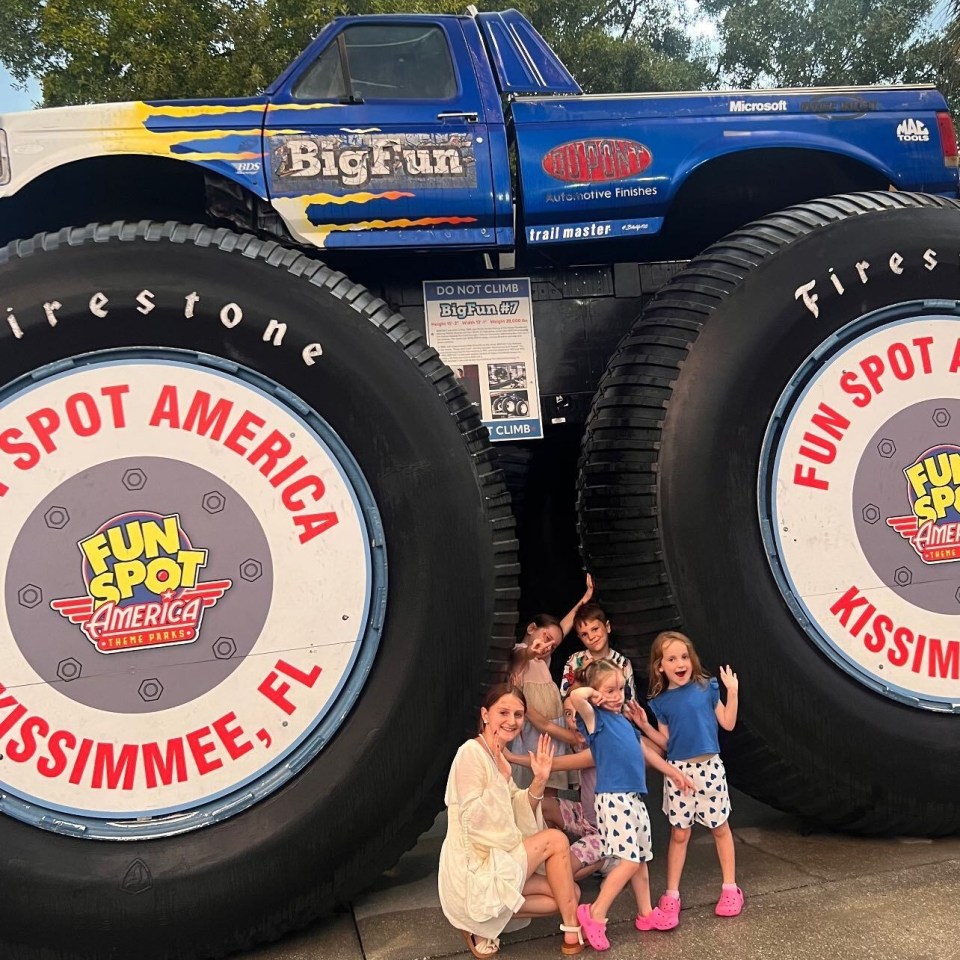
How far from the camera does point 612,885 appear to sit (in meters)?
2.76

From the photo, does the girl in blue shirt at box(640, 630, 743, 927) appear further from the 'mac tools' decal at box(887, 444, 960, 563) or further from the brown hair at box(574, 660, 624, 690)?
the 'mac tools' decal at box(887, 444, 960, 563)

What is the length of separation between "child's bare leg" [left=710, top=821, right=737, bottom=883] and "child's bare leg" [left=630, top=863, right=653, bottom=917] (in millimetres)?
254

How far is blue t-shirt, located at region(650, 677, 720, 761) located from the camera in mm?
2924

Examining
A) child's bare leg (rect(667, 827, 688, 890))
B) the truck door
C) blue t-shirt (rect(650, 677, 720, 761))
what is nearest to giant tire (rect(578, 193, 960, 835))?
blue t-shirt (rect(650, 677, 720, 761))

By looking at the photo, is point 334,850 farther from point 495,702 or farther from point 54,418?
point 54,418

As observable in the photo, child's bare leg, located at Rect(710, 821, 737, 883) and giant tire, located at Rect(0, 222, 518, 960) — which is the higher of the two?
giant tire, located at Rect(0, 222, 518, 960)

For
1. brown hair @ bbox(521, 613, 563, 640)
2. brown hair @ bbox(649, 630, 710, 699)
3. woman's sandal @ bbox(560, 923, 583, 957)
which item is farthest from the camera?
brown hair @ bbox(521, 613, 563, 640)

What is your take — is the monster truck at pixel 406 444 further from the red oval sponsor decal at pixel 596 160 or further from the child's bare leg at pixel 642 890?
the child's bare leg at pixel 642 890

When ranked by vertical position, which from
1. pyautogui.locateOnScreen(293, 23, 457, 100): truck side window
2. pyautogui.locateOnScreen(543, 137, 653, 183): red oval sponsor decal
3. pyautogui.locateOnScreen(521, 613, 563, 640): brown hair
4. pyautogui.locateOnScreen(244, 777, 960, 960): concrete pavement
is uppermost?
pyautogui.locateOnScreen(293, 23, 457, 100): truck side window

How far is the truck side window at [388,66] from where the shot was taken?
342cm

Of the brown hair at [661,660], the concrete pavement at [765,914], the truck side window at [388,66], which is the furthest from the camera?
the truck side window at [388,66]

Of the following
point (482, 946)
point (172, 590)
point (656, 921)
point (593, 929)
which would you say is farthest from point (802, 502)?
point (172, 590)

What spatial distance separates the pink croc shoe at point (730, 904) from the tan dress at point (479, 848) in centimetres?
62

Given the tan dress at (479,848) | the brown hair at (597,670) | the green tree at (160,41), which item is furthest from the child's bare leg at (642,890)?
the green tree at (160,41)
